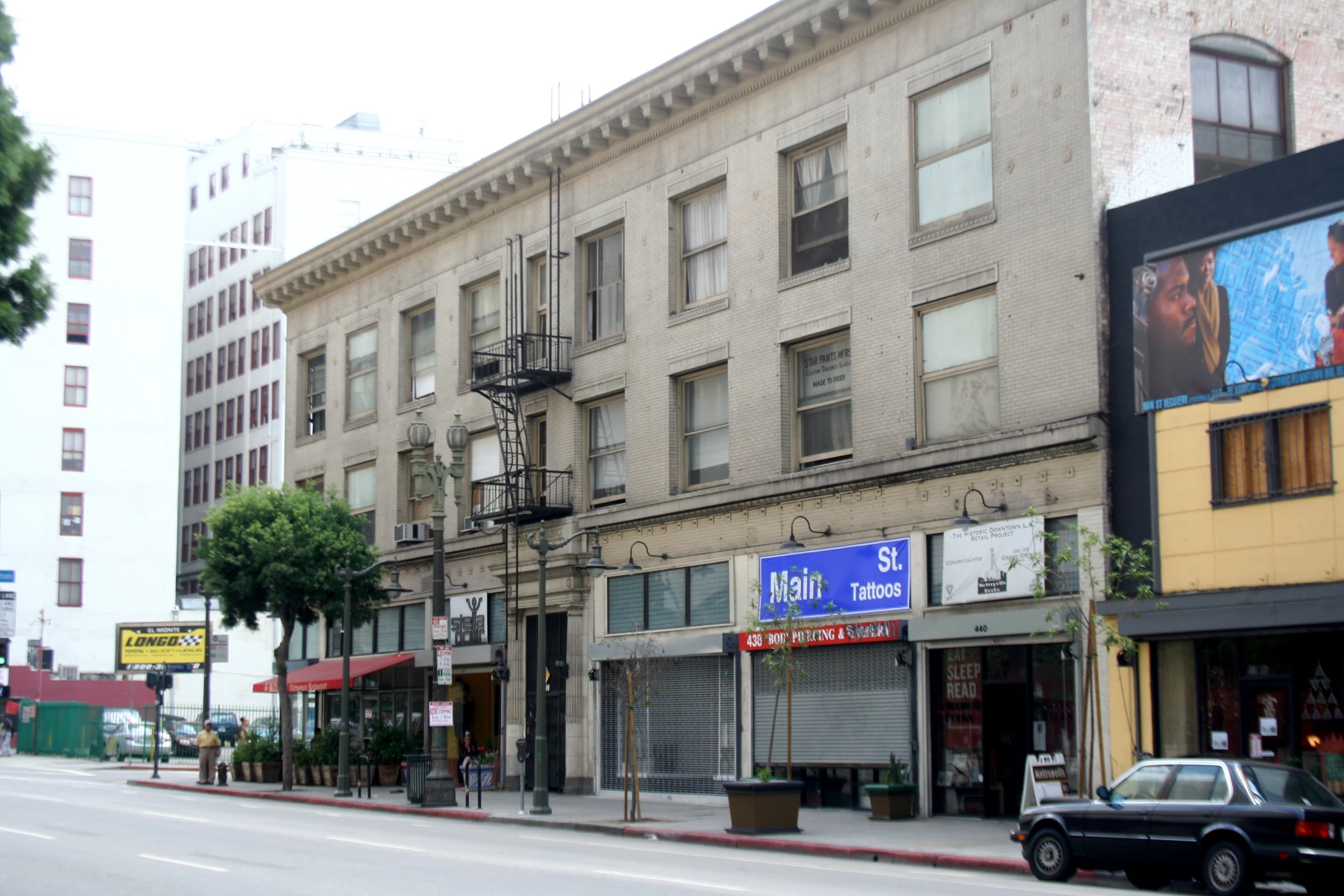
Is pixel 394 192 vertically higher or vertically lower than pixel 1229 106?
higher

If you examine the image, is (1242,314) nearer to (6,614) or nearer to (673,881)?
(673,881)

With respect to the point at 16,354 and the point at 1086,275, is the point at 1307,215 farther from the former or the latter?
the point at 16,354

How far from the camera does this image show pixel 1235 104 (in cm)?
2612

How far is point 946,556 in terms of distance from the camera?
26062mm

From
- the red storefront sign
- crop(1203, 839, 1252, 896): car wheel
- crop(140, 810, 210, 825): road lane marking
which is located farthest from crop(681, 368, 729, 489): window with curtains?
crop(1203, 839, 1252, 896): car wheel

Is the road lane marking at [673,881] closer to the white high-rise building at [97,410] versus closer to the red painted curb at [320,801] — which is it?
the red painted curb at [320,801]

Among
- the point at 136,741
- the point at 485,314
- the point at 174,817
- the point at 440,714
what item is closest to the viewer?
the point at 174,817

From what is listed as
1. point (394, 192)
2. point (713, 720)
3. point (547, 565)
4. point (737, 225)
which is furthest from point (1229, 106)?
point (394, 192)

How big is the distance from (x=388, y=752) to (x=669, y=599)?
1160 cm

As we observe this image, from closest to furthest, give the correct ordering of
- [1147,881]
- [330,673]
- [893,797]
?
[1147,881]
[893,797]
[330,673]

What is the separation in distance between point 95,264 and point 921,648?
239 ft

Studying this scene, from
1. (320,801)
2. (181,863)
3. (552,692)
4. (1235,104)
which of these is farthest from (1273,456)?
(320,801)

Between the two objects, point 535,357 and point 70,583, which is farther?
point 70,583

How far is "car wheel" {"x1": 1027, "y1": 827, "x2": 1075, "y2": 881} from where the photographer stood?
58.7ft
